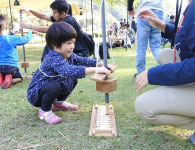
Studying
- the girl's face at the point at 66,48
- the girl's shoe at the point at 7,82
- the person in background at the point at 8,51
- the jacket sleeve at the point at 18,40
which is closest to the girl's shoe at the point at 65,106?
the girl's face at the point at 66,48

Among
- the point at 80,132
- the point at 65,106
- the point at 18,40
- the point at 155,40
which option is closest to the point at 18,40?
the point at 18,40

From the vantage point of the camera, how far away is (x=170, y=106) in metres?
1.25

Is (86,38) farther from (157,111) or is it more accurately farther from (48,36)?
(157,111)

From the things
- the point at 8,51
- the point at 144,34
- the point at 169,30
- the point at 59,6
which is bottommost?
the point at 8,51

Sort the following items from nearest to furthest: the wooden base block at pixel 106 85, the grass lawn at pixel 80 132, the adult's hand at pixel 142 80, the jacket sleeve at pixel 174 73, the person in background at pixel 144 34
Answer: the jacket sleeve at pixel 174 73 < the adult's hand at pixel 142 80 < the grass lawn at pixel 80 132 < the wooden base block at pixel 106 85 < the person in background at pixel 144 34

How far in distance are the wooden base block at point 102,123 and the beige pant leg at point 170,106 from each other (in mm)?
331

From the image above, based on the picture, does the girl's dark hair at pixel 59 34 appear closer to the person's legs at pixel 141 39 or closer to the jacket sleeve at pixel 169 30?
the jacket sleeve at pixel 169 30

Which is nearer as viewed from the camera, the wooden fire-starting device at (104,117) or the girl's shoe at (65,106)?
the wooden fire-starting device at (104,117)

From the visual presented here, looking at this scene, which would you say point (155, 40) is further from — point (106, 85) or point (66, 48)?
point (106, 85)

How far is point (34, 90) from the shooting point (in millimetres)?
1824

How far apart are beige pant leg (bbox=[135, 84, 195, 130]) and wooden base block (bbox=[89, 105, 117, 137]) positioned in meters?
0.33

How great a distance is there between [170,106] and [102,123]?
0.63m

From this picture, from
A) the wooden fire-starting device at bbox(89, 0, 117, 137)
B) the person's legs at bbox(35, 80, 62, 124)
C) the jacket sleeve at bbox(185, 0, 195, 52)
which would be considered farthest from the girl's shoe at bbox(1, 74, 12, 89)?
the jacket sleeve at bbox(185, 0, 195, 52)

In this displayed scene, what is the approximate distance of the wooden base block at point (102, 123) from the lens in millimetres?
1573
